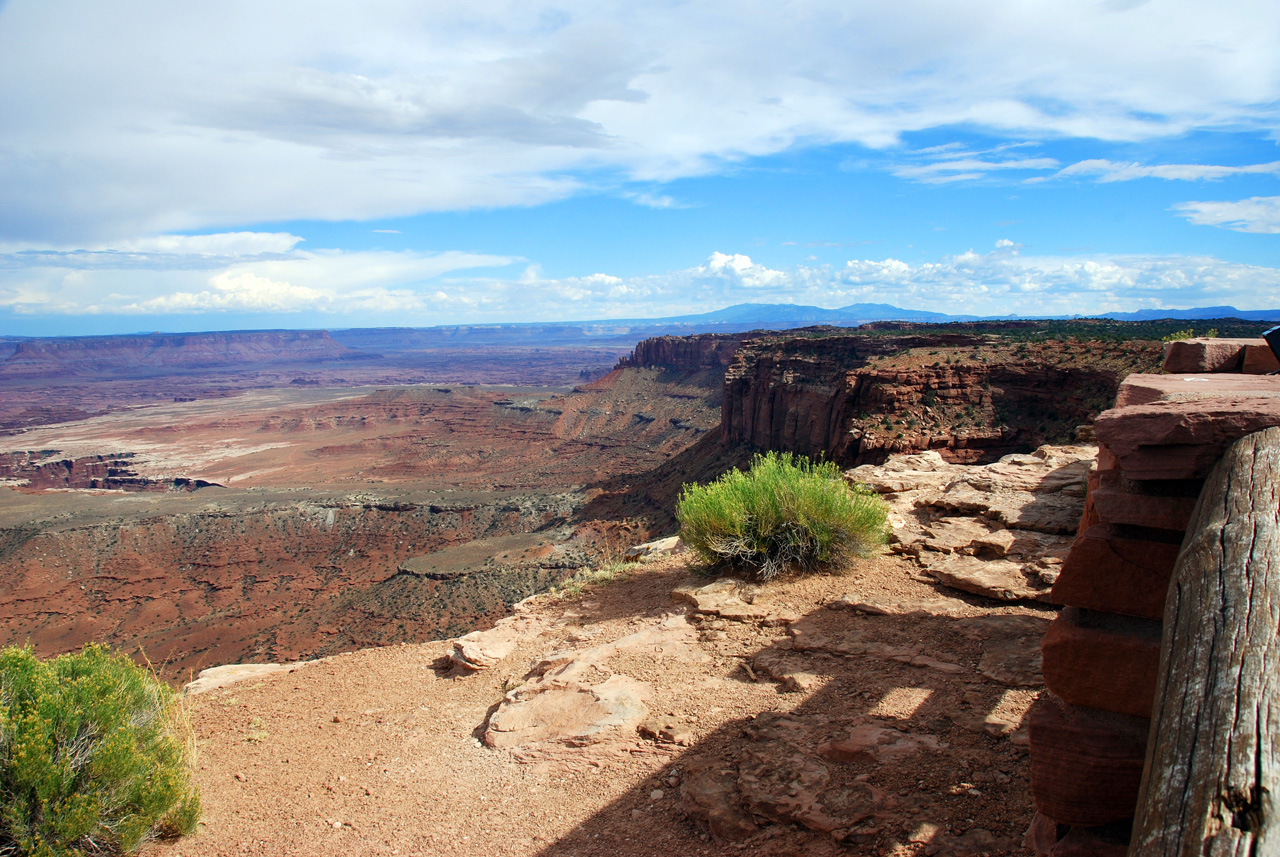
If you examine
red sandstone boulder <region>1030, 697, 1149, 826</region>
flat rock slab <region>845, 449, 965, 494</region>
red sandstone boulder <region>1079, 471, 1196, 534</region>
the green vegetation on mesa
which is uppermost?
the green vegetation on mesa

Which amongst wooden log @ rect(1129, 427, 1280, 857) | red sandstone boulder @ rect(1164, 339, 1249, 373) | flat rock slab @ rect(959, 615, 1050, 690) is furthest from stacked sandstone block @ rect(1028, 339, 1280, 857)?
red sandstone boulder @ rect(1164, 339, 1249, 373)

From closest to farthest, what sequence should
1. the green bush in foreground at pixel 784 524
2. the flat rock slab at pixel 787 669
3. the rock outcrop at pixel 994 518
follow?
the flat rock slab at pixel 787 669 < the rock outcrop at pixel 994 518 < the green bush in foreground at pixel 784 524

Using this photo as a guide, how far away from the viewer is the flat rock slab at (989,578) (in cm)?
592

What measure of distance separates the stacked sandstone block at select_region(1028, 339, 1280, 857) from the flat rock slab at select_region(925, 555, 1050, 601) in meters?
3.21

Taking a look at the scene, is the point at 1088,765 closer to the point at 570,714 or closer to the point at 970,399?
the point at 570,714

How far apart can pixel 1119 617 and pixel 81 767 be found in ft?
20.4

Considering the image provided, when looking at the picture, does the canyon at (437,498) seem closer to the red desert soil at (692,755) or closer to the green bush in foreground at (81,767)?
the green bush in foreground at (81,767)

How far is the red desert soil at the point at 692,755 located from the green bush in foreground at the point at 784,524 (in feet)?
1.23

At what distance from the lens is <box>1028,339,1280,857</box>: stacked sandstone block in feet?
8.35

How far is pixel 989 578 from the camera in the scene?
20.5 feet

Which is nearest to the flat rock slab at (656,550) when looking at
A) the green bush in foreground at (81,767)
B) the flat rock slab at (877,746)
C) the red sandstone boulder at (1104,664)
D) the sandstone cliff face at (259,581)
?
the flat rock slab at (877,746)

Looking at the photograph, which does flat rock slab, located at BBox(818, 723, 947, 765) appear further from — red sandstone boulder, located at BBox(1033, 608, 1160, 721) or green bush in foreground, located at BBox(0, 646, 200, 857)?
green bush in foreground, located at BBox(0, 646, 200, 857)

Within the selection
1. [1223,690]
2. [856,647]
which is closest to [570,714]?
[856,647]

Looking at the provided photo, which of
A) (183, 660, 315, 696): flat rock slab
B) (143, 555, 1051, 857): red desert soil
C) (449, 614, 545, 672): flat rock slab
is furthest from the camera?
(183, 660, 315, 696): flat rock slab
